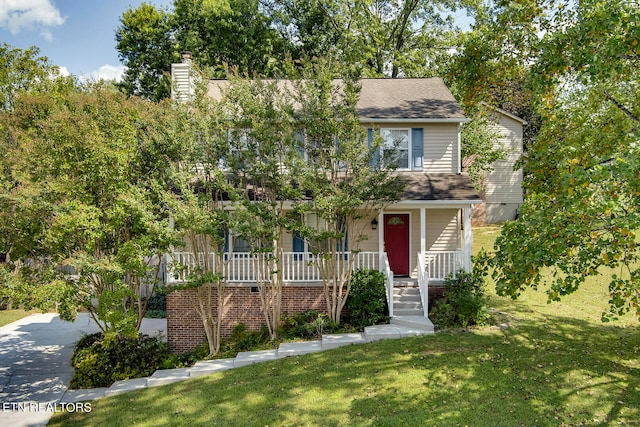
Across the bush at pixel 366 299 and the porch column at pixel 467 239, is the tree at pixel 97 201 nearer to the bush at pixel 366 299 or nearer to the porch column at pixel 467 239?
the bush at pixel 366 299

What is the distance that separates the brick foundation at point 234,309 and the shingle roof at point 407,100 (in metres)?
5.87

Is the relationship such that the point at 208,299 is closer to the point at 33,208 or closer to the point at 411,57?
the point at 33,208

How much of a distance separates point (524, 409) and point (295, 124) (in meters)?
8.30

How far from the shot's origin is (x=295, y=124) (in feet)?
38.7

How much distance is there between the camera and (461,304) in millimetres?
11297

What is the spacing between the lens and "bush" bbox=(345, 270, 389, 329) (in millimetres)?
11938

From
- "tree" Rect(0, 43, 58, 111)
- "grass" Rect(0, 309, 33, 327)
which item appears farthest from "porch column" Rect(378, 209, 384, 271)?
"tree" Rect(0, 43, 58, 111)

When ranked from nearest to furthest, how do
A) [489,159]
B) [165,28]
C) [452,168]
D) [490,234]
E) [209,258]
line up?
[209,258] < [452,168] < [489,159] < [490,234] < [165,28]

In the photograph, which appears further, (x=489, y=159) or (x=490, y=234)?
(x=490, y=234)

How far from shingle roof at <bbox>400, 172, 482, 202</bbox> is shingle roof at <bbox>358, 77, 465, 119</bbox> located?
186 cm

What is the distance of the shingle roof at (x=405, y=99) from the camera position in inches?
549

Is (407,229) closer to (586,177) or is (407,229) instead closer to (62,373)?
(586,177)

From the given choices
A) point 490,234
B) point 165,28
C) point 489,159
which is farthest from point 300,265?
point 165,28

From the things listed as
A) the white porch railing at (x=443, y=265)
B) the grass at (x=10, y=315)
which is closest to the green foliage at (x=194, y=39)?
the grass at (x=10, y=315)
